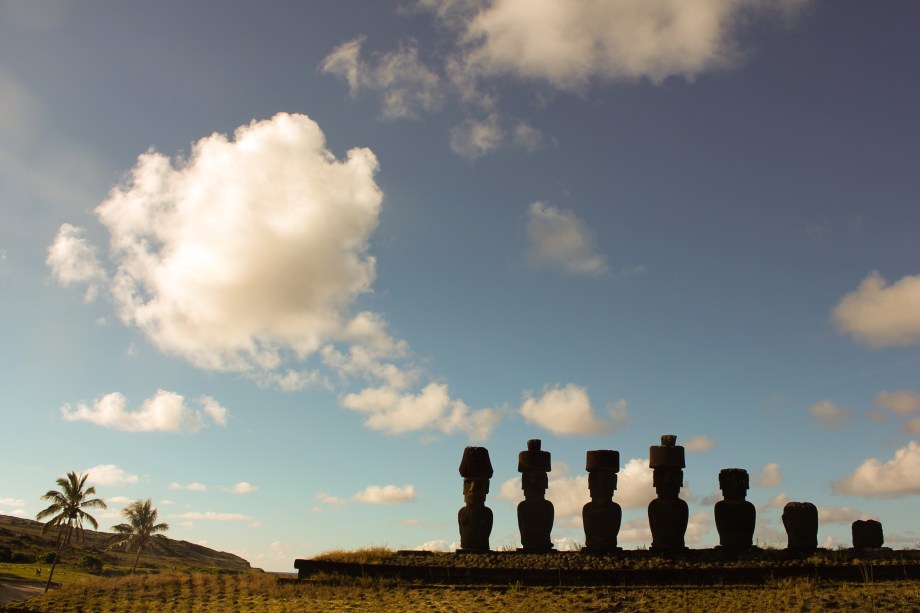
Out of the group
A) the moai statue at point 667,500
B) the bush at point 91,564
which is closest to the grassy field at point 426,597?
the moai statue at point 667,500

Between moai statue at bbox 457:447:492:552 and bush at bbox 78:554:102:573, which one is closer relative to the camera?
moai statue at bbox 457:447:492:552

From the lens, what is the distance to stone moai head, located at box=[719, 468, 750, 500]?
22.5 m

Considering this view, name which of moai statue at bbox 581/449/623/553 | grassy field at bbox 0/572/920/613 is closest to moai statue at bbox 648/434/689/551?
moai statue at bbox 581/449/623/553

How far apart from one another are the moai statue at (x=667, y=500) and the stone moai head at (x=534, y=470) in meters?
3.60

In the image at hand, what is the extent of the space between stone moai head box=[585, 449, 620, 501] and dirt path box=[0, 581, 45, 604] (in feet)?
104

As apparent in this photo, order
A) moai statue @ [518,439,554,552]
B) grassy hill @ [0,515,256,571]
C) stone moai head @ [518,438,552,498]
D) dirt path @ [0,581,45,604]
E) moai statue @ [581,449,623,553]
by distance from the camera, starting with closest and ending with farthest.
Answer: moai statue @ [581,449,623,553] < moai statue @ [518,439,554,552] < stone moai head @ [518,438,552,498] < dirt path @ [0,581,45,604] < grassy hill @ [0,515,256,571]

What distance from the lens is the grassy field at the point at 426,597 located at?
16.3 meters

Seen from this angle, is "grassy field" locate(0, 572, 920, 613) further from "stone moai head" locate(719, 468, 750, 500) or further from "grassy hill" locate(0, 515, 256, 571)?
"grassy hill" locate(0, 515, 256, 571)

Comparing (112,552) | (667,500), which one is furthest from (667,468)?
(112,552)

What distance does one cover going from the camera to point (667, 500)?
76.4 feet

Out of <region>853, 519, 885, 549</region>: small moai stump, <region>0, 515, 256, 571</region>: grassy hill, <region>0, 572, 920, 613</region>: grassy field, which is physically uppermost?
<region>853, 519, 885, 549</region>: small moai stump

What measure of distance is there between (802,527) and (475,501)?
33.5 ft

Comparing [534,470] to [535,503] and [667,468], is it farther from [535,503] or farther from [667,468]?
[667,468]

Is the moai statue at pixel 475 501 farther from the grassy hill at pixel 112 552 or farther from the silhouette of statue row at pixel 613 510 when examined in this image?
the grassy hill at pixel 112 552
